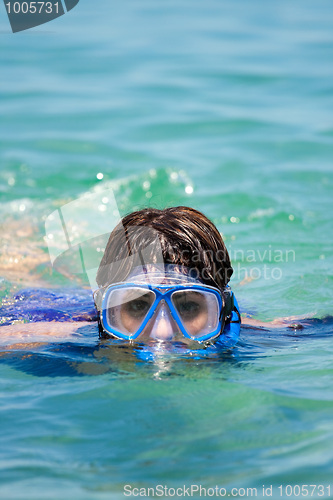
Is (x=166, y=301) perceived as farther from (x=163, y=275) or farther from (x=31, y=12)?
(x=31, y=12)

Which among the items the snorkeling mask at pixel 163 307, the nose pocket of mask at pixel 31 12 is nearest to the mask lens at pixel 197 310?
the snorkeling mask at pixel 163 307

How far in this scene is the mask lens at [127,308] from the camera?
3.33 metres

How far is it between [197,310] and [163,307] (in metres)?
0.22

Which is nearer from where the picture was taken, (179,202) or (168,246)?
(168,246)

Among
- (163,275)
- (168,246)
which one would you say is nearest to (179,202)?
Result: (168,246)

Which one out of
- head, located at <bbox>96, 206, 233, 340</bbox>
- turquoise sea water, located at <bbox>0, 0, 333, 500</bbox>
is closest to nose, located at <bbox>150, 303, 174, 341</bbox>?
→ head, located at <bbox>96, 206, 233, 340</bbox>

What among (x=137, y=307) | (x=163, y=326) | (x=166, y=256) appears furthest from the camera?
(x=166, y=256)

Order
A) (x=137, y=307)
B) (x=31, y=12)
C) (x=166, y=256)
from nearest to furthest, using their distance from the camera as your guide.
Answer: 1. (x=137, y=307)
2. (x=166, y=256)
3. (x=31, y=12)

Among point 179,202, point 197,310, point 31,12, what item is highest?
point 31,12

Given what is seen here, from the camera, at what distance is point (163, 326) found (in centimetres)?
326

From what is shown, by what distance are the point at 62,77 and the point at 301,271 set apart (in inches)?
276

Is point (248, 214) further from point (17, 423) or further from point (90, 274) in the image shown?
point (17, 423)

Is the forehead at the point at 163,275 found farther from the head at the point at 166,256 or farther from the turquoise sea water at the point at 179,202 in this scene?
the turquoise sea water at the point at 179,202

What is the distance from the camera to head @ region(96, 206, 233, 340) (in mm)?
3374
